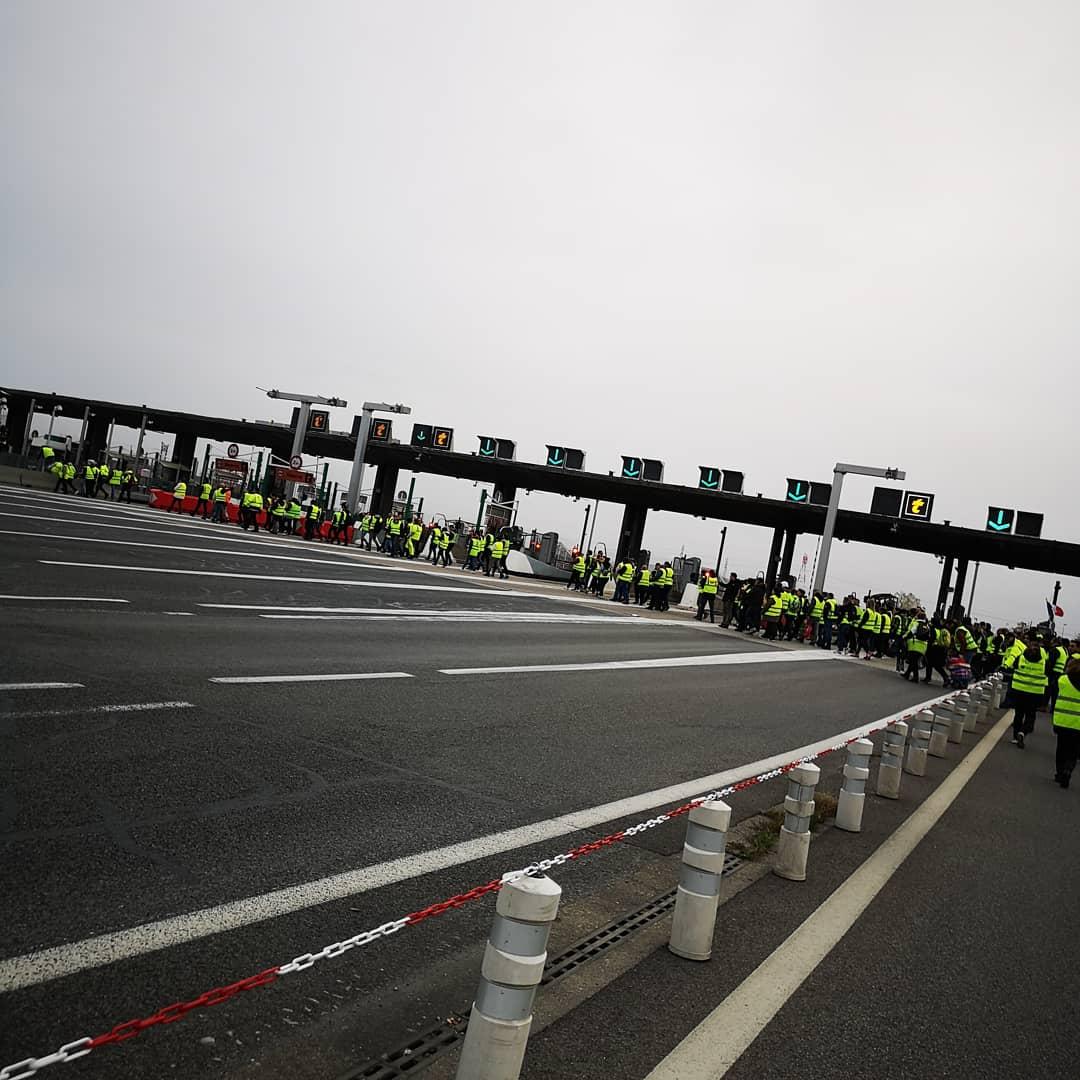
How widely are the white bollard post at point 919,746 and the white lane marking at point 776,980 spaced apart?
2.86m

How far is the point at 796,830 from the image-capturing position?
559 cm

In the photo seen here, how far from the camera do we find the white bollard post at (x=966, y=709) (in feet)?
42.5

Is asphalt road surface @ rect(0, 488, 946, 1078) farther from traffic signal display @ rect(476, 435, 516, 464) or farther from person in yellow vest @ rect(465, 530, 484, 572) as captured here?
traffic signal display @ rect(476, 435, 516, 464)

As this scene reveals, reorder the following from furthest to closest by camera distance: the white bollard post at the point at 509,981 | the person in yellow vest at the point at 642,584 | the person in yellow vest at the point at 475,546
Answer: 1. the person in yellow vest at the point at 475,546
2. the person in yellow vest at the point at 642,584
3. the white bollard post at the point at 509,981

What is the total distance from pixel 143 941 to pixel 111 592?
10.6 metres

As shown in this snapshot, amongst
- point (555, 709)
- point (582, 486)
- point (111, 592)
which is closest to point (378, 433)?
point (582, 486)

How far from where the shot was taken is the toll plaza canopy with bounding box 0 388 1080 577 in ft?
157

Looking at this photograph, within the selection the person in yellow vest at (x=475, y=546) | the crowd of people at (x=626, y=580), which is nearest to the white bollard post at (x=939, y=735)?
the crowd of people at (x=626, y=580)

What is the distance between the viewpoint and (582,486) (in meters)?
57.9

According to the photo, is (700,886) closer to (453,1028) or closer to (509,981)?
(453,1028)

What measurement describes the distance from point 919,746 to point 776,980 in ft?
21.2

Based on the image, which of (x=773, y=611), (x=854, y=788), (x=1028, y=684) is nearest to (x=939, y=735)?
(x=1028, y=684)

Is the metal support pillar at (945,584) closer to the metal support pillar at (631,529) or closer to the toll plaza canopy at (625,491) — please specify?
the toll plaza canopy at (625,491)

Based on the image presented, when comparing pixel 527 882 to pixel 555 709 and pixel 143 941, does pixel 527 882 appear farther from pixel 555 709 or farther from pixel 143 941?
pixel 555 709
